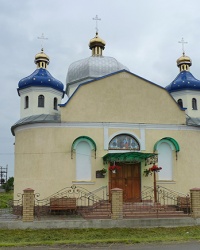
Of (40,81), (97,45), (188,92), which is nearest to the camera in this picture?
(40,81)

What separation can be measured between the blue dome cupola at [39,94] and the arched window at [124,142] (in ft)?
11.6

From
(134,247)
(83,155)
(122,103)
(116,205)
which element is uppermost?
(122,103)

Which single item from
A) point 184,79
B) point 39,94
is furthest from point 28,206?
point 184,79

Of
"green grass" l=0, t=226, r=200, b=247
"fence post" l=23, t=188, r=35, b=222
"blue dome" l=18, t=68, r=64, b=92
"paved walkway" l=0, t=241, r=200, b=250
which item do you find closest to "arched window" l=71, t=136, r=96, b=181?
"blue dome" l=18, t=68, r=64, b=92

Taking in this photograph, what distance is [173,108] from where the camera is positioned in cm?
Answer: 1733

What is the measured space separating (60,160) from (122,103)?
4.03 metres

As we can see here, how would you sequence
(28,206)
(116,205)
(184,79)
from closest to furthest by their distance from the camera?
(28,206)
(116,205)
(184,79)

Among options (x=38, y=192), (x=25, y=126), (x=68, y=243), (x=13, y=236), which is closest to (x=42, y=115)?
(x=25, y=126)

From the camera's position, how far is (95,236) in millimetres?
10602

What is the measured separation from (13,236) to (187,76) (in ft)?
45.2

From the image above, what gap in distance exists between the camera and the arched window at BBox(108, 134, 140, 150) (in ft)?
54.0

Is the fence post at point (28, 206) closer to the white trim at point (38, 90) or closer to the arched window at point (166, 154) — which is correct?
the white trim at point (38, 90)

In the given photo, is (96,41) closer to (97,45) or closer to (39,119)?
(97,45)

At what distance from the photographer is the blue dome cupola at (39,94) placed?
688 inches
